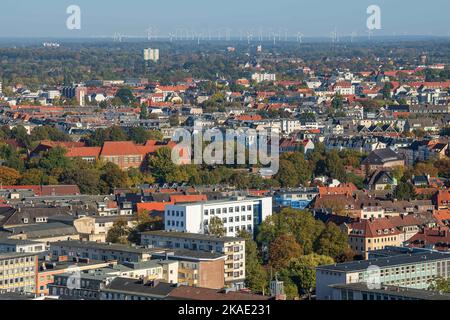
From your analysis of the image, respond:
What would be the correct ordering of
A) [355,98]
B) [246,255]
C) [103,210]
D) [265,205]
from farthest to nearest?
[355,98], [103,210], [265,205], [246,255]

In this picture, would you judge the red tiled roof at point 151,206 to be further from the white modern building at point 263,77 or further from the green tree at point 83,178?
the white modern building at point 263,77

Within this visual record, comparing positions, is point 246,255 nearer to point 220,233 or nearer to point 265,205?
point 220,233

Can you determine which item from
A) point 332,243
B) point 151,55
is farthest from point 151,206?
point 151,55

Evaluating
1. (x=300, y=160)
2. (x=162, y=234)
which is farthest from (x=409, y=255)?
(x=300, y=160)

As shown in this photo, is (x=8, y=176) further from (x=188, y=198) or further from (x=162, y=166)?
(x=188, y=198)

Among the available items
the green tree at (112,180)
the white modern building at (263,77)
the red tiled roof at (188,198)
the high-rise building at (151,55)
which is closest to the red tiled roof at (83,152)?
the green tree at (112,180)
